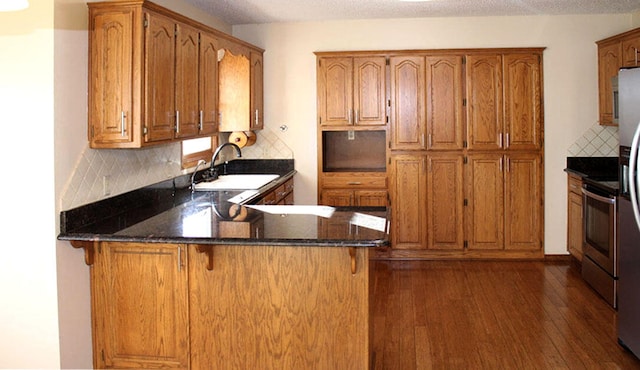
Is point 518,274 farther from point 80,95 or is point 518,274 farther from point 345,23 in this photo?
point 80,95

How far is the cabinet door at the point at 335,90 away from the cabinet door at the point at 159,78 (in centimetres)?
267

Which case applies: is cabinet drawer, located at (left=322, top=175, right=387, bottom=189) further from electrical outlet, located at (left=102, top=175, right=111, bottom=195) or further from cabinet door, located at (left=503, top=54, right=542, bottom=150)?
electrical outlet, located at (left=102, top=175, right=111, bottom=195)

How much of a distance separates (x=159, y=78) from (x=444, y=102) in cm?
341

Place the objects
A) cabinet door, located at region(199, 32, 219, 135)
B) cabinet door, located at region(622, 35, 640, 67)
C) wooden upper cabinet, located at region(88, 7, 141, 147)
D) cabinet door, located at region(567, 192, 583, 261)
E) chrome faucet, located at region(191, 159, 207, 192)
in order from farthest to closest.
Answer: cabinet door, located at region(567, 192, 583, 261) → cabinet door, located at region(622, 35, 640, 67) → chrome faucet, located at region(191, 159, 207, 192) → cabinet door, located at region(199, 32, 219, 135) → wooden upper cabinet, located at region(88, 7, 141, 147)

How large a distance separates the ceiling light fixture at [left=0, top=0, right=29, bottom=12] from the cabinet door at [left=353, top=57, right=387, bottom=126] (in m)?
3.72

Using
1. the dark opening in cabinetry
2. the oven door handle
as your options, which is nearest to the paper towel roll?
the dark opening in cabinetry

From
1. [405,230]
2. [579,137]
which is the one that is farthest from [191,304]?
[579,137]

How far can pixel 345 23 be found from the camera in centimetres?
657

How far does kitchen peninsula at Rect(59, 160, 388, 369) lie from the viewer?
10.7 ft

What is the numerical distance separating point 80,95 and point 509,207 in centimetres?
438

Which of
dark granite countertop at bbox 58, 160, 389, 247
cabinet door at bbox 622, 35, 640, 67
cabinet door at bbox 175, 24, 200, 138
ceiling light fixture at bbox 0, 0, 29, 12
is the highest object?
cabinet door at bbox 622, 35, 640, 67

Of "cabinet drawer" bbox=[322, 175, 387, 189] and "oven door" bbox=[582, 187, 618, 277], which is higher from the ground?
"cabinet drawer" bbox=[322, 175, 387, 189]

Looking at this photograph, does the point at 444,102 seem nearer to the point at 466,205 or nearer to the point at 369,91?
the point at 369,91

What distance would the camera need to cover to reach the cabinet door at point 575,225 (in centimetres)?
601
